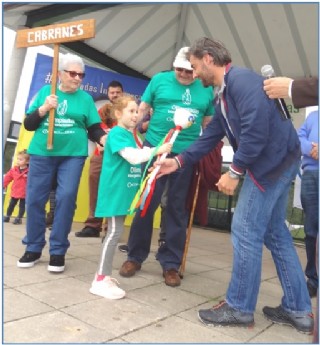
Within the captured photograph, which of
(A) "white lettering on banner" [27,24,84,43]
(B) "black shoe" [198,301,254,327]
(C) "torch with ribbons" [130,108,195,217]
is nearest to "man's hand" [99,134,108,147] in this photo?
(C) "torch with ribbons" [130,108,195,217]

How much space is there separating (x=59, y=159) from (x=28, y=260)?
2.88 ft

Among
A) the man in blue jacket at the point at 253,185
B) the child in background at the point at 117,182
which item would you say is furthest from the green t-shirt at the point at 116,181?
the man in blue jacket at the point at 253,185

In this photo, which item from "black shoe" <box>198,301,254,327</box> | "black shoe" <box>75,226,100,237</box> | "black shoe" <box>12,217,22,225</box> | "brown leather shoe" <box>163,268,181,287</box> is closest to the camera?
"black shoe" <box>198,301,254,327</box>

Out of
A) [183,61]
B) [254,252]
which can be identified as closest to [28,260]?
[254,252]

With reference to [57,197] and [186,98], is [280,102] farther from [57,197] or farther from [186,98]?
[57,197]

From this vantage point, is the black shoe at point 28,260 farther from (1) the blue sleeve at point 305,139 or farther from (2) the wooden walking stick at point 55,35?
(1) the blue sleeve at point 305,139

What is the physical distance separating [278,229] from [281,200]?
0.19 metres

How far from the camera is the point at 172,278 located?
3232 mm

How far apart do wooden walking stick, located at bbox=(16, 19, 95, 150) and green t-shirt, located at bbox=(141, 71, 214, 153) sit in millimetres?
699

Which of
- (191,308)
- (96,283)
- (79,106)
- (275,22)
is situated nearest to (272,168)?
(191,308)

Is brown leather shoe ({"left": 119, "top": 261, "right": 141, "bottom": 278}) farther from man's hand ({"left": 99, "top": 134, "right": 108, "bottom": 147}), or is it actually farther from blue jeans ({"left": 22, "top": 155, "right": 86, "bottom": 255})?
man's hand ({"left": 99, "top": 134, "right": 108, "bottom": 147})

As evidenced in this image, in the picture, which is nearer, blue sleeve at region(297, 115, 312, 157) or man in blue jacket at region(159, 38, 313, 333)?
man in blue jacket at region(159, 38, 313, 333)

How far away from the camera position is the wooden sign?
3215 mm

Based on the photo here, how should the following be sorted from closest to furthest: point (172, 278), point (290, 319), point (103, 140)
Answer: point (290, 319) < point (172, 278) < point (103, 140)
